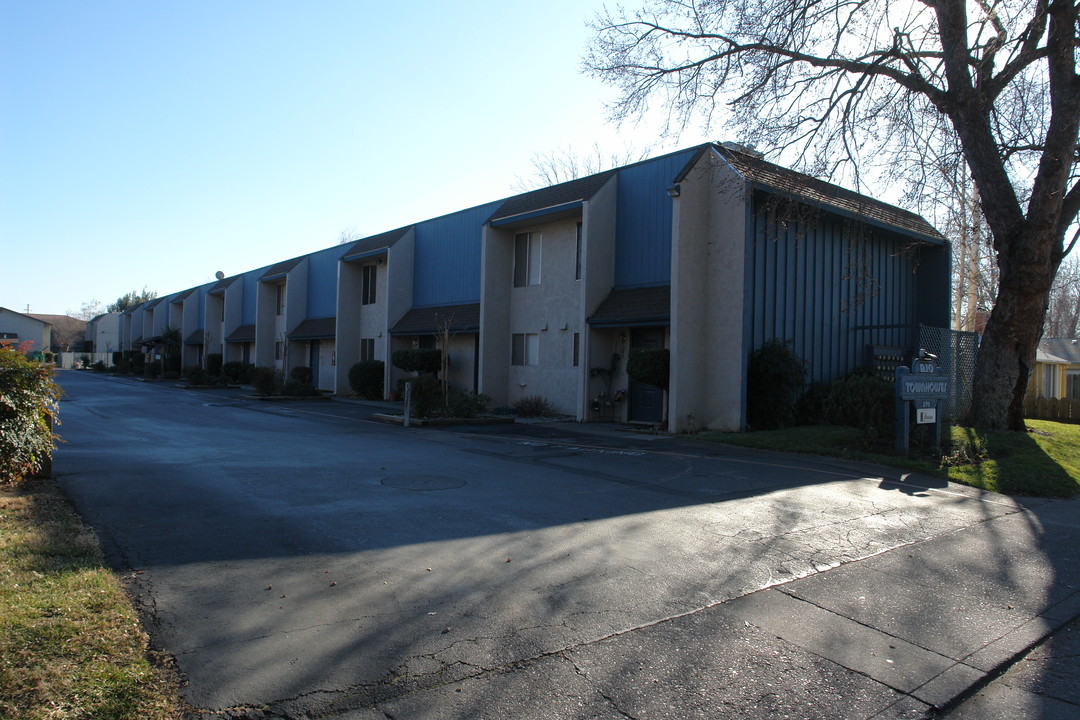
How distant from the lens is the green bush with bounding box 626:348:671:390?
16.2 m

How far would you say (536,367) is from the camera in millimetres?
21562

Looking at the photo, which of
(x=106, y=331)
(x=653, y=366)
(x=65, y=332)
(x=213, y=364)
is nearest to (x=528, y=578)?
(x=653, y=366)

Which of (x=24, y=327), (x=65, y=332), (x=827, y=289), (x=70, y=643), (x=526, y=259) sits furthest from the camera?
(x=65, y=332)

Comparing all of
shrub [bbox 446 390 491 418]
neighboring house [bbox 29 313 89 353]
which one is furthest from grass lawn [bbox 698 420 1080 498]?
neighboring house [bbox 29 313 89 353]

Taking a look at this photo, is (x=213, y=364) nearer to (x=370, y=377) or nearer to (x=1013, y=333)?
(x=370, y=377)

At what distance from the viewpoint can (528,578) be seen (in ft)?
17.3

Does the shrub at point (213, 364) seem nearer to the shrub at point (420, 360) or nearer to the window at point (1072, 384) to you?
the shrub at point (420, 360)

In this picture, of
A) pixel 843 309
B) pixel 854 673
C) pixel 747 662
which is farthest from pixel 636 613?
pixel 843 309

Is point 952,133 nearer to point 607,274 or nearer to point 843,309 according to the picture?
point 843,309

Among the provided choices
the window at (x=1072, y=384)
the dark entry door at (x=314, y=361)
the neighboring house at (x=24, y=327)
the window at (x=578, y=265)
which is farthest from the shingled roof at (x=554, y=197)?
the neighboring house at (x=24, y=327)

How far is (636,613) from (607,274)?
15.0 metres

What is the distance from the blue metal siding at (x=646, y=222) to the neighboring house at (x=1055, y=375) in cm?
1673

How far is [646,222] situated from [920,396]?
27.8ft

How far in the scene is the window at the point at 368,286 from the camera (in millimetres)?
30377
